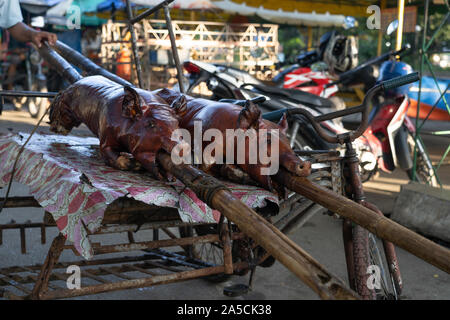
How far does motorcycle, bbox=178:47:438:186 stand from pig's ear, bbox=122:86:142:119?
2.35m

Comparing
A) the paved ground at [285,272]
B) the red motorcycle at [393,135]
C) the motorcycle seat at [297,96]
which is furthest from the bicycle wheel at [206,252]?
the motorcycle seat at [297,96]

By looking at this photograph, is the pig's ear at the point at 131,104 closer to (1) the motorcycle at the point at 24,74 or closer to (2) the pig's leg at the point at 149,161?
(2) the pig's leg at the point at 149,161

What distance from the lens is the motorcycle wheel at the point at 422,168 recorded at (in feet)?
16.0

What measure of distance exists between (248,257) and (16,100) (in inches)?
403

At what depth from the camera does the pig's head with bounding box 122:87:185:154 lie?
5.71 ft

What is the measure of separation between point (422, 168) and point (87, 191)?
14.3 ft

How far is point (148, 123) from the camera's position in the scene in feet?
5.86

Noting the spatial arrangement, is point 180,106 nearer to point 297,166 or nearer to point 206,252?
point 297,166

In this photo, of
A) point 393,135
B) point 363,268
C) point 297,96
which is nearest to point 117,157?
point 363,268

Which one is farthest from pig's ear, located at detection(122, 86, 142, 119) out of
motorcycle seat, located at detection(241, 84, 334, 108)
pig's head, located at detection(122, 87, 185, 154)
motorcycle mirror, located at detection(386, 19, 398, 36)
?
motorcycle mirror, located at detection(386, 19, 398, 36)

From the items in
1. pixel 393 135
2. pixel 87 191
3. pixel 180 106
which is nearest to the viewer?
pixel 87 191

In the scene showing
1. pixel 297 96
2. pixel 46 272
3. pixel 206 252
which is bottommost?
pixel 206 252
